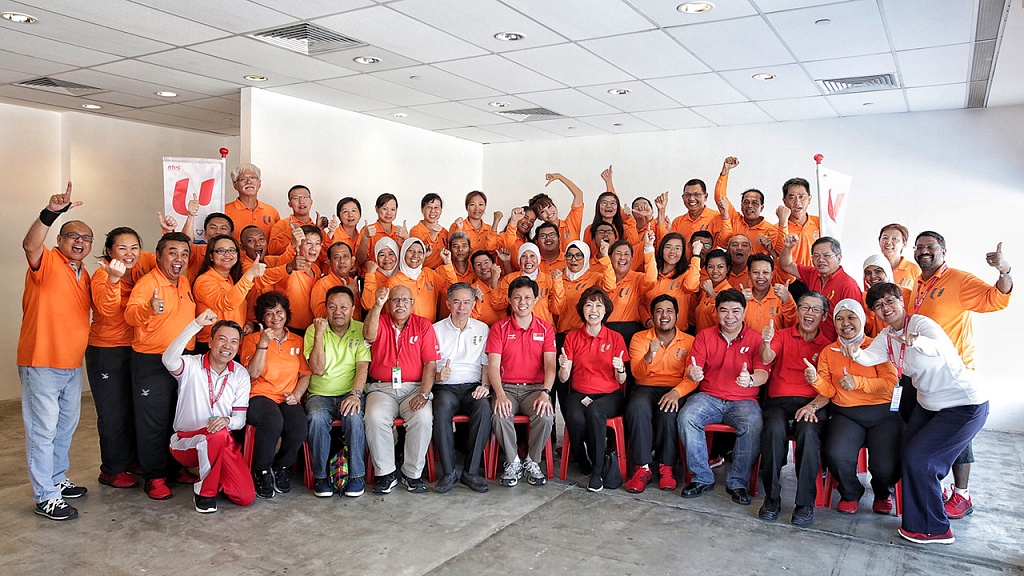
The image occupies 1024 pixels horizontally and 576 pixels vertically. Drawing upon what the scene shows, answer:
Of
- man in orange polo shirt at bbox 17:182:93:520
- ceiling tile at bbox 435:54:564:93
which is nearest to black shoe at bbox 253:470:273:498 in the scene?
man in orange polo shirt at bbox 17:182:93:520

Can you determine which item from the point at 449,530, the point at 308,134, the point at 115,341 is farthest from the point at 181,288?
the point at 308,134

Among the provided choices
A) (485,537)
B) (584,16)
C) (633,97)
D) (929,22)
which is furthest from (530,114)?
(485,537)

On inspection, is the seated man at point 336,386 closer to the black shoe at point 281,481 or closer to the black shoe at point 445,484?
the black shoe at point 281,481

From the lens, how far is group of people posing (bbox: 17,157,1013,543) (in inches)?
168

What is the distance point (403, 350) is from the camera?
198 inches

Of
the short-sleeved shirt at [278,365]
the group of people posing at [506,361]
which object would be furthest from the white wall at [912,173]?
the short-sleeved shirt at [278,365]

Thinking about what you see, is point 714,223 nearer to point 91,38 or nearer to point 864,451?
point 864,451

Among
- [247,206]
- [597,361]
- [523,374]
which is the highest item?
[247,206]

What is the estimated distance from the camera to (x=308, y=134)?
23.9 ft

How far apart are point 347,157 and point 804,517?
5414mm

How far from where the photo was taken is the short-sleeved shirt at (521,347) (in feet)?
17.0

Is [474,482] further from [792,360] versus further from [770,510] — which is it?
[792,360]

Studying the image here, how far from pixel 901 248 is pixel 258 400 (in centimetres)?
416

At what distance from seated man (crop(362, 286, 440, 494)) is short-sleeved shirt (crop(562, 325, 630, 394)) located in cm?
95
